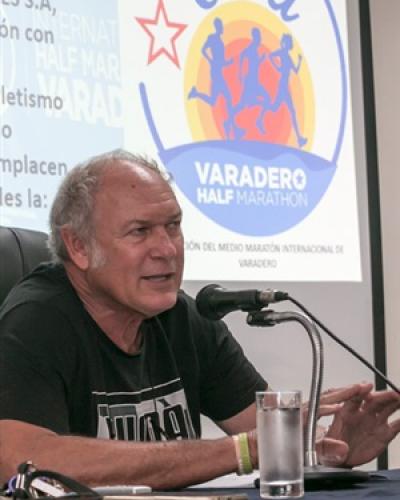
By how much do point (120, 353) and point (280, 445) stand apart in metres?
0.73

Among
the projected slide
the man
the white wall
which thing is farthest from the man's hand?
the white wall

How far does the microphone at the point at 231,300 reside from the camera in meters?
1.82

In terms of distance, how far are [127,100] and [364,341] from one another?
127 cm

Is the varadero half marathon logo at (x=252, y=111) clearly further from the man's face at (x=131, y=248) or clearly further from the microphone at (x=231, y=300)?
the microphone at (x=231, y=300)

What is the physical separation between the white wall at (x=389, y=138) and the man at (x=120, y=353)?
1.66m

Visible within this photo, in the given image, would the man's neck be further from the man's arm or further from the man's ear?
the man's arm

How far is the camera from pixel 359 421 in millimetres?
2041

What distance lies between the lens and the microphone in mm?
1817

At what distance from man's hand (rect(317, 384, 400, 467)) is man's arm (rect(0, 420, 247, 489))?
20cm

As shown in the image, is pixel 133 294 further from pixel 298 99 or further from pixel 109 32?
pixel 298 99

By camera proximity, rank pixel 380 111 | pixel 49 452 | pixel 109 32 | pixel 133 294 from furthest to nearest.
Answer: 1. pixel 380 111
2. pixel 109 32
3. pixel 133 294
4. pixel 49 452

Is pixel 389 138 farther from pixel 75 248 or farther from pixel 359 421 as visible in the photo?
pixel 359 421

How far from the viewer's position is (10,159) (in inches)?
118

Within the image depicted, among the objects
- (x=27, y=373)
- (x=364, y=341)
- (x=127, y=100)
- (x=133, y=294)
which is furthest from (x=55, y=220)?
(x=364, y=341)
